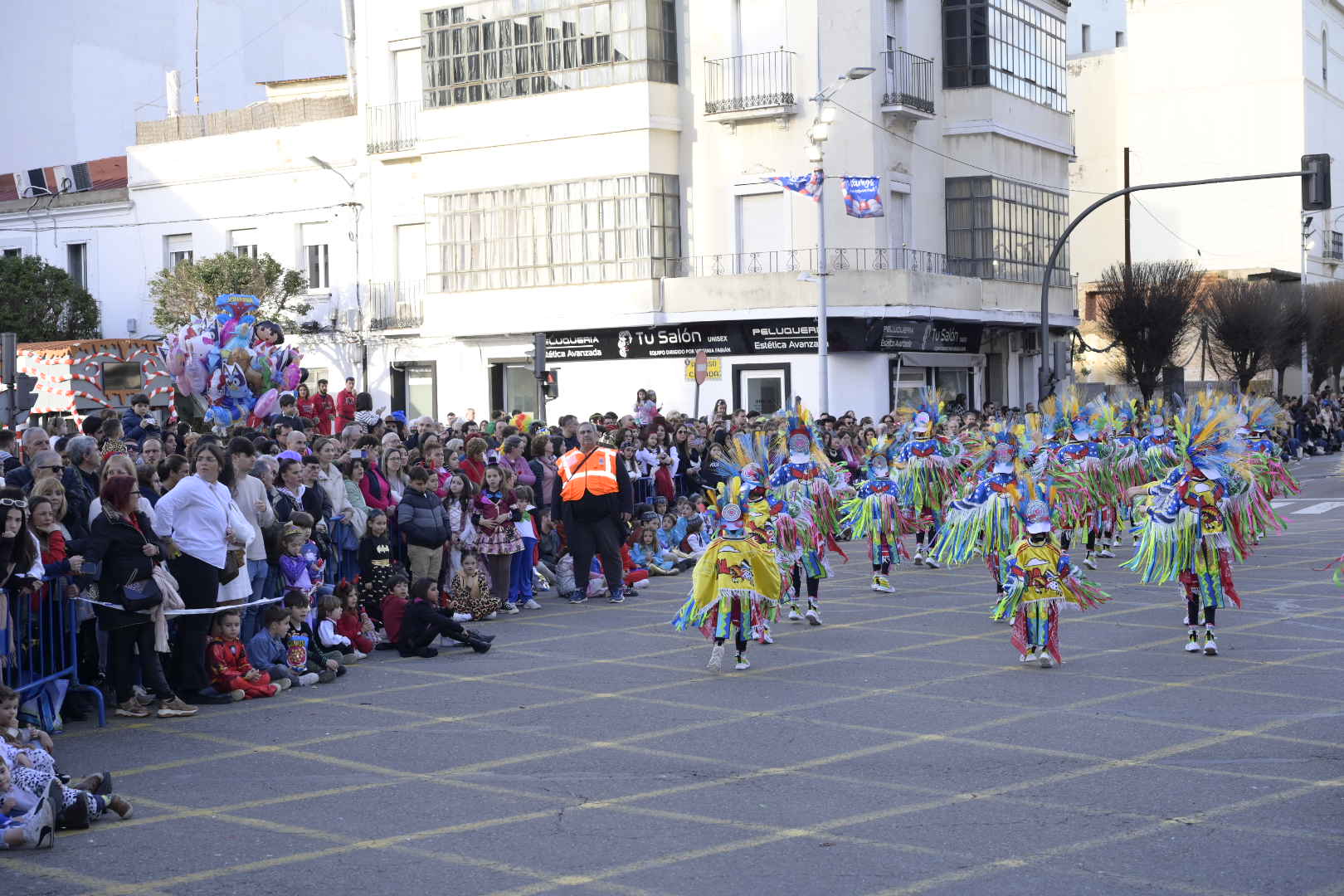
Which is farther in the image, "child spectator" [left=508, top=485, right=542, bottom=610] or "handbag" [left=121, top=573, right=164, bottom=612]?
"child spectator" [left=508, top=485, right=542, bottom=610]

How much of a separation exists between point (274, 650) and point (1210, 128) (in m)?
58.3

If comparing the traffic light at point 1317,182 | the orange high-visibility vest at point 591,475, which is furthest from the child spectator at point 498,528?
the traffic light at point 1317,182

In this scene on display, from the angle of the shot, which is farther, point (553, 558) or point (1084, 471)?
point (1084, 471)

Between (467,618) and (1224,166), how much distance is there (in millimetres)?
54636

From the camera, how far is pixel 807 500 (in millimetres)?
14969

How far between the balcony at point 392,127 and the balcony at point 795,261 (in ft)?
26.0

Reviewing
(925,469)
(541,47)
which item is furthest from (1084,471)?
(541,47)

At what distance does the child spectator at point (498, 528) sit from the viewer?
52.4 feet

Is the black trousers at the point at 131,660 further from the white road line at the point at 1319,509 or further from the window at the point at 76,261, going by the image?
the window at the point at 76,261

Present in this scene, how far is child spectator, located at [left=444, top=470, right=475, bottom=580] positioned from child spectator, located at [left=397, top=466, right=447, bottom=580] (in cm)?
61

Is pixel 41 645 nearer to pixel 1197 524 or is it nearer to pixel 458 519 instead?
pixel 458 519

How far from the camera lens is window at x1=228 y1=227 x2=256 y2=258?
40719 millimetres

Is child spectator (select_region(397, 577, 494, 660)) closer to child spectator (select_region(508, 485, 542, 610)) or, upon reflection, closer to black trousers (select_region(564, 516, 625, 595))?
child spectator (select_region(508, 485, 542, 610))

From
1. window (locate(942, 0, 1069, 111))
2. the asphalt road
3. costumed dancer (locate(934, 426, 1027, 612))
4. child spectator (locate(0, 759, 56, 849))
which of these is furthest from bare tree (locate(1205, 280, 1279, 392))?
child spectator (locate(0, 759, 56, 849))
